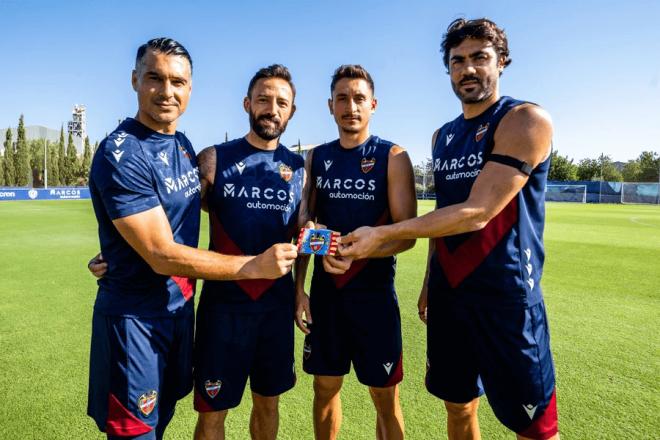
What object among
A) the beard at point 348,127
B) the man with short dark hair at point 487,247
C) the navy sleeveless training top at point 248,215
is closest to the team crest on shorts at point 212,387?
the navy sleeveless training top at point 248,215

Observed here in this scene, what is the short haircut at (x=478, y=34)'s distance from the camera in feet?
8.96

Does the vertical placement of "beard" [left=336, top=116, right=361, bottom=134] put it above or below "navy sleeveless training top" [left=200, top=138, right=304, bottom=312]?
above

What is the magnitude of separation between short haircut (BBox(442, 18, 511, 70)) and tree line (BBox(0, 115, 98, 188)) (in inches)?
2590

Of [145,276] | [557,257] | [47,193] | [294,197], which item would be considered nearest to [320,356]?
[294,197]

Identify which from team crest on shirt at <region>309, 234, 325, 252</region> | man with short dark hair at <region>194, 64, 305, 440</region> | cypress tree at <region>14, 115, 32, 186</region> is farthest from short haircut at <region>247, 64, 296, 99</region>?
cypress tree at <region>14, 115, 32, 186</region>

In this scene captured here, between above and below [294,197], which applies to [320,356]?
below

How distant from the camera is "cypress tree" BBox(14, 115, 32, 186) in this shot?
66.4 m

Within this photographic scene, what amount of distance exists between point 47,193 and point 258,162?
164 feet

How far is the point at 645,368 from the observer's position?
14.3 feet

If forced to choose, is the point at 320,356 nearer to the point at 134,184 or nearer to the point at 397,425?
the point at 397,425

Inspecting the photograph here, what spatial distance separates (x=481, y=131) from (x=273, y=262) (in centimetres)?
161

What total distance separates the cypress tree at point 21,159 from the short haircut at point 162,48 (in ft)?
266

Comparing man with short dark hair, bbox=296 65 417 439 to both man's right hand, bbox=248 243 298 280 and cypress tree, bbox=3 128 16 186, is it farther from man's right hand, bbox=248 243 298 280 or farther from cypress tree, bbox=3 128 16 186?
cypress tree, bbox=3 128 16 186

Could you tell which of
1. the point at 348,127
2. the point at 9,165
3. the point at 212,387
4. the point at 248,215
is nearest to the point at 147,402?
the point at 212,387
